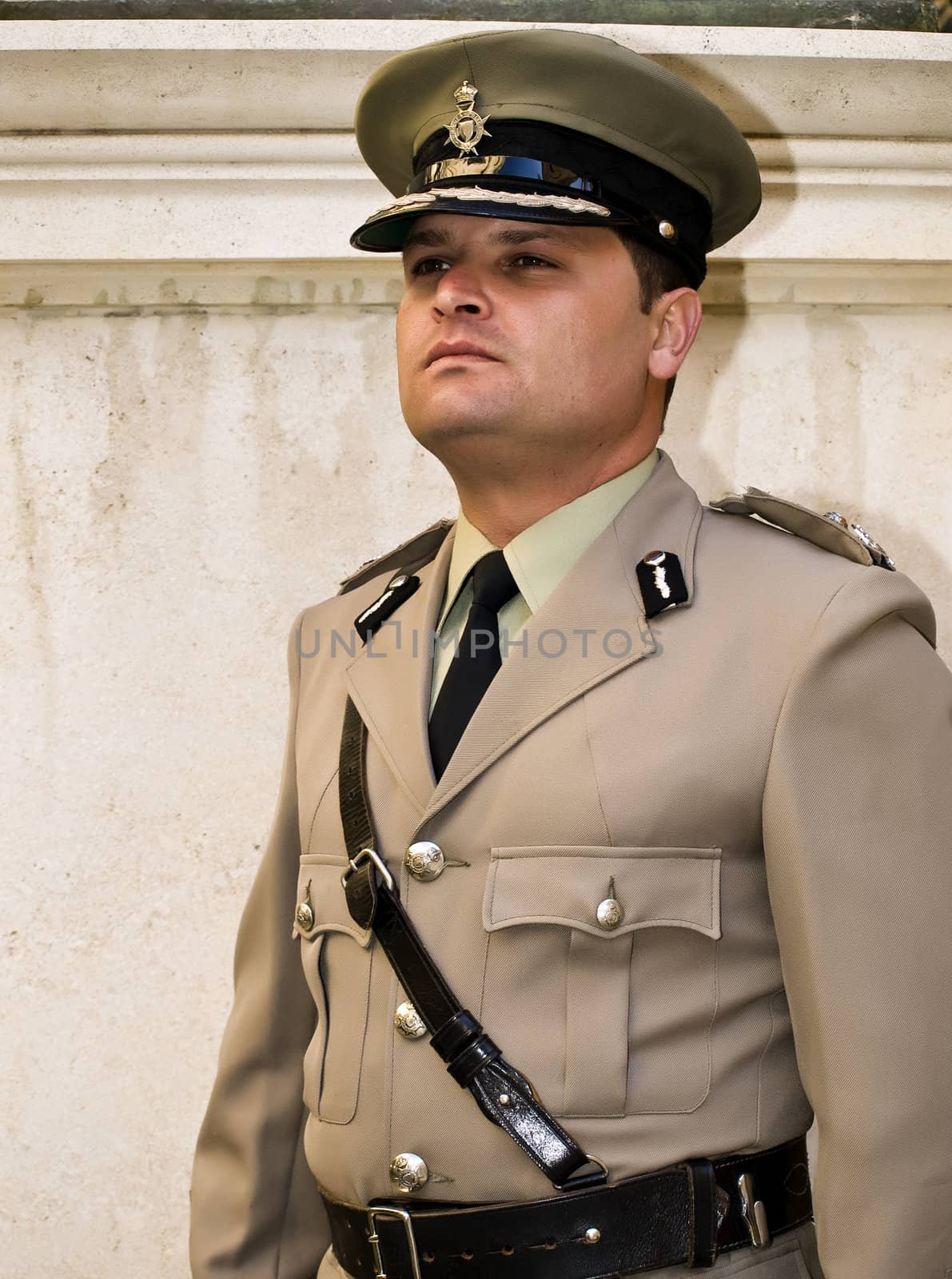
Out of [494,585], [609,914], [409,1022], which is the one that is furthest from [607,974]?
[494,585]

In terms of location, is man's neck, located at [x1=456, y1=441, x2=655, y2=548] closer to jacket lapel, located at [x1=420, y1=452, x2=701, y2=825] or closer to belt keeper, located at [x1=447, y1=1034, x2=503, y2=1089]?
jacket lapel, located at [x1=420, y1=452, x2=701, y2=825]

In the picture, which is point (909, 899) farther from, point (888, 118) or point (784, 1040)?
point (888, 118)

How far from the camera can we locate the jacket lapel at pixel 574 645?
117cm

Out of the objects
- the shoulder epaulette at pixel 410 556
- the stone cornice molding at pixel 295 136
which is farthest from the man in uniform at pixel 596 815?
the stone cornice molding at pixel 295 136

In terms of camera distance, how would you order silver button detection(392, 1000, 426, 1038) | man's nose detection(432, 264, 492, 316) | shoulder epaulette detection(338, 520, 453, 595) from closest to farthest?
silver button detection(392, 1000, 426, 1038), man's nose detection(432, 264, 492, 316), shoulder epaulette detection(338, 520, 453, 595)

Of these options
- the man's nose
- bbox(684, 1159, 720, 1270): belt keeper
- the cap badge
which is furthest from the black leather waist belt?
the cap badge

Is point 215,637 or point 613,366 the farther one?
point 215,637

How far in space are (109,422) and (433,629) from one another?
0.78 meters

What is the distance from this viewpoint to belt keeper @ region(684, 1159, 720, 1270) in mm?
1063

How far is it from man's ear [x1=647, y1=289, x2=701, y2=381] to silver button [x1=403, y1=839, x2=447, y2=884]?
543mm

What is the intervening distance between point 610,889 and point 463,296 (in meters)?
0.58

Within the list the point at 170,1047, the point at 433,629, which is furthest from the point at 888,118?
the point at 170,1047

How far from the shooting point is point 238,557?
1.88 meters

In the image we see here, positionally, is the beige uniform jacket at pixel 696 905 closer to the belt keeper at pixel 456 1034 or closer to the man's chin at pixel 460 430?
the belt keeper at pixel 456 1034
